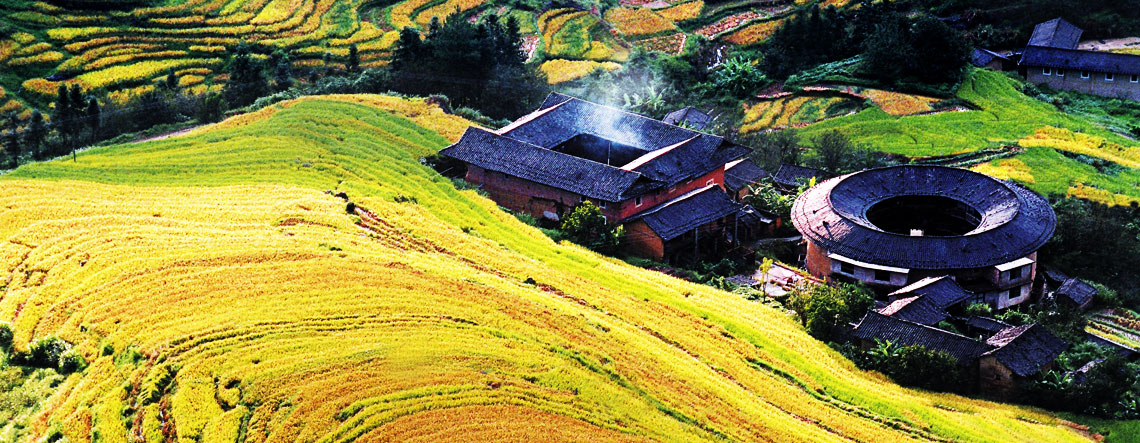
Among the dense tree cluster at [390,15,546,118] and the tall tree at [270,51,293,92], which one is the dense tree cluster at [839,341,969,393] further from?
the tall tree at [270,51,293,92]

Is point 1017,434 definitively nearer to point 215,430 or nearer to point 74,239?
point 215,430

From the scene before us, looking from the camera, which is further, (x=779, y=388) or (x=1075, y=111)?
(x=1075, y=111)

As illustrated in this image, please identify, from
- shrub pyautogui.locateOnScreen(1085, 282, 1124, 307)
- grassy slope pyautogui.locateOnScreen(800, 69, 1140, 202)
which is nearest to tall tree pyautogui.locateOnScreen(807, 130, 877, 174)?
grassy slope pyautogui.locateOnScreen(800, 69, 1140, 202)


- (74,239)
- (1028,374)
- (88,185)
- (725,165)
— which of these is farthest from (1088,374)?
(88,185)

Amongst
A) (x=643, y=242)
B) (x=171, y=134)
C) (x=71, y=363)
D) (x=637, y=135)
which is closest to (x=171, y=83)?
(x=171, y=134)

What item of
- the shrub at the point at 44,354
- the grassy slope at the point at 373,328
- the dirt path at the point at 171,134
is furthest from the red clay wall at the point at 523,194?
the shrub at the point at 44,354

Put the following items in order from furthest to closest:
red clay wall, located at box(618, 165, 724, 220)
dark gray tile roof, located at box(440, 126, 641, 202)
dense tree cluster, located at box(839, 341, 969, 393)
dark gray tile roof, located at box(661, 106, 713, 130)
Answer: dark gray tile roof, located at box(661, 106, 713, 130) < red clay wall, located at box(618, 165, 724, 220) < dark gray tile roof, located at box(440, 126, 641, 202) < dense tree cluster, located at box(839, 341, 969, 393)
